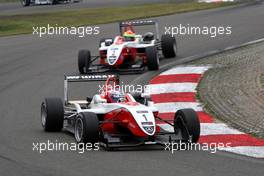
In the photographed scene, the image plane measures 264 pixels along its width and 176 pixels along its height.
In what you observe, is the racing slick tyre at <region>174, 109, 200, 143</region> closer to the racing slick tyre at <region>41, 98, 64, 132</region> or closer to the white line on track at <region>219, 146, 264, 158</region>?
the white line on track at <region>219, 146, 264, 158</region>

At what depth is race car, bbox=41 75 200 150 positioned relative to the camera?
10.9 metres

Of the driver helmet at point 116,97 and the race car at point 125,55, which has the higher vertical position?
the driver helmet at point 116,97

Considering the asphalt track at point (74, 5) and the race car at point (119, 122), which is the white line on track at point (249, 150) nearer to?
the race car at point (119, 122)

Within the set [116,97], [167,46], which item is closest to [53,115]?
[116,97]

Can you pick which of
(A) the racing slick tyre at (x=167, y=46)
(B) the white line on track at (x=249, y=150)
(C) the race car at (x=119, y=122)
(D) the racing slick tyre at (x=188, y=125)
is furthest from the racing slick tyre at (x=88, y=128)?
(A) the racing slick tyre at (x=167, y=46)

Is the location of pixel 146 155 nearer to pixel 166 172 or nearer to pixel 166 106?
pixel 166 172

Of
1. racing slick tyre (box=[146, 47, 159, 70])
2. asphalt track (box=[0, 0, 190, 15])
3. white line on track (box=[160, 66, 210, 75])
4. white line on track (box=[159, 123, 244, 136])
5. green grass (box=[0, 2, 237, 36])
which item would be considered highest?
white line on track (box=[159, 123, 244, 136])

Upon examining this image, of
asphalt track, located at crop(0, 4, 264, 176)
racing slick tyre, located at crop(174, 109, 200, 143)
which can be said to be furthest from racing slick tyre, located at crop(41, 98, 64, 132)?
racing slick tyre, located at crop(174, 109, 200, 143)

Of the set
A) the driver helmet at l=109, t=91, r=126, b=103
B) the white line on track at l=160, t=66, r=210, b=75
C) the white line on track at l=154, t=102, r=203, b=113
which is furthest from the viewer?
the white line on track at l=160, t=66, r=210, b=75

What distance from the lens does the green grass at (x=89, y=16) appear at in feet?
105

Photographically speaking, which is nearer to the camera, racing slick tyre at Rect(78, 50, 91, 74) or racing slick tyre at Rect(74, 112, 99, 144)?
racing slick tyre at Rect(74, 112, 99, 144)

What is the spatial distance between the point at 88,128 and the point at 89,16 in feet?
80.1

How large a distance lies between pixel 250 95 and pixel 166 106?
1635 millimetres

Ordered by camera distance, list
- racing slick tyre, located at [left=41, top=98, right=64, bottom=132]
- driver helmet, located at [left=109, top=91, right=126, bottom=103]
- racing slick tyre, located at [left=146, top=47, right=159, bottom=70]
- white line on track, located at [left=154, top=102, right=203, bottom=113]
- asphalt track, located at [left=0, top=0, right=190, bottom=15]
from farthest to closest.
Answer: asphalt track, located at [left=0, top=0, right=190, bottom=15] → racing slick tyre, located at [left=146, top=47, right=159, bottom=70] → white line on track, located at [left=154, top=102, right=203, bottom=113] → racing slick tyre, located at [left=41, top=98, right=64, bottom=132] → driver helmet, located at [left=109, top=91, right=126, bottom=103]
